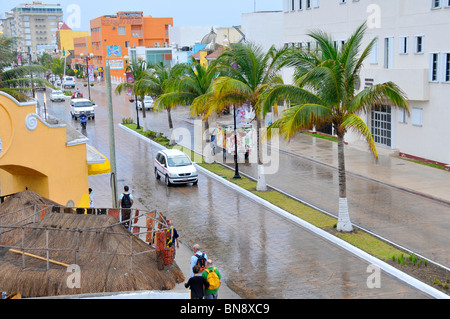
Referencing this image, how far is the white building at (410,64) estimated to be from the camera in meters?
26.6

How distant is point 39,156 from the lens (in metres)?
17.1

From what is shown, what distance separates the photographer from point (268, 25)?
170 feet

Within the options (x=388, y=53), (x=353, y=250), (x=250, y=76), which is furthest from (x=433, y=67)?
(x=353, y=250)

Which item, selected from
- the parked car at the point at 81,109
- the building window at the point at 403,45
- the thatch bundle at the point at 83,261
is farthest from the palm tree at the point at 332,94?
the parked car at the point at 81,109

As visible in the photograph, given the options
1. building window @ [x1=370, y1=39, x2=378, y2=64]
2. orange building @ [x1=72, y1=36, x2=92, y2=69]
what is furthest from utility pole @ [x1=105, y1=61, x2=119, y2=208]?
orange building @ [x1=72, y1=36, x2=92, y2=69]

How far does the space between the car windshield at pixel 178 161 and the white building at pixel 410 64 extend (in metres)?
7.71

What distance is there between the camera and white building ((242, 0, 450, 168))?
26.6 metres

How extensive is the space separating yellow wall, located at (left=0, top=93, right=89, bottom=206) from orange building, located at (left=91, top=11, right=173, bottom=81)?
72.1 metres

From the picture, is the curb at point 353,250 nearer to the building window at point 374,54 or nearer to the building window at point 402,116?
the building window at point 402,116

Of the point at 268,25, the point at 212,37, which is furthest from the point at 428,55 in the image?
the point at 212,37

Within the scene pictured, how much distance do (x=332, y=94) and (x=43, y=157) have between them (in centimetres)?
894

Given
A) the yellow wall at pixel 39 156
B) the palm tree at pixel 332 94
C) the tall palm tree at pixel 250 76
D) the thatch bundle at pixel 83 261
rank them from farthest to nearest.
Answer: the tall palm tree at pixel 250 76
the palm tree at pixel 332 94
the yellow wall at pixel 39 156
the thatch bundle at pixel 83 261

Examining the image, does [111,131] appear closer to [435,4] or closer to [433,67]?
[433,67]

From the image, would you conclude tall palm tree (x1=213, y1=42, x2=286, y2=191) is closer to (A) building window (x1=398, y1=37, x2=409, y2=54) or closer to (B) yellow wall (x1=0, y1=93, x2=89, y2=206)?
(B) yellow wall (x1=0, y1=93, x2=89, y2=206)
